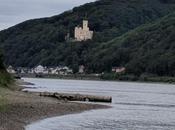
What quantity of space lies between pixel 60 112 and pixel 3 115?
1321 centimetres

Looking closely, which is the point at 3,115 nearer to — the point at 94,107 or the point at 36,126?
the point at 36,126

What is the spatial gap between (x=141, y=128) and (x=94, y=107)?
19109 mm

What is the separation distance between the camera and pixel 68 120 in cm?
4203

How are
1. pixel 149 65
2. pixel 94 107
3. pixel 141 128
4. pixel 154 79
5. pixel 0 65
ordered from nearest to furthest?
pixel 141 128 → pixel 94 107 → pixel 0 65 → pixel 154 79 → pixel 149 65

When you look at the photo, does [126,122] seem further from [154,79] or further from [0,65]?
[154,79]

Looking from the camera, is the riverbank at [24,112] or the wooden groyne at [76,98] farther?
the wooden groyne at [76,98]

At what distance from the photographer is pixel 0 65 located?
3019 inches

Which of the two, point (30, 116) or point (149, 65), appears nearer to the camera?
point (30, 116)

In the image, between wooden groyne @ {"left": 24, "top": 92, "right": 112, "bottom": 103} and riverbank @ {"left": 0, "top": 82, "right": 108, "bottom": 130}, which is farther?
wooden groyne @ {"left": 24, "top": 92, "right": 112, "bottom": 103}

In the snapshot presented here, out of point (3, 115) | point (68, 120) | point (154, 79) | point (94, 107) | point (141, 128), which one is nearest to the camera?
point (3, 115)

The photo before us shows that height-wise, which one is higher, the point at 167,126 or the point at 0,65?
the point at 0,65

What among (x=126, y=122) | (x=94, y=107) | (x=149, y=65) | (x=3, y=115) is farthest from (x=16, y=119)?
(x=149, y=65)

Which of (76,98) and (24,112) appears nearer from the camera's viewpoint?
(24,112)

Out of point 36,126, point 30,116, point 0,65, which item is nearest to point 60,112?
point 30,116
